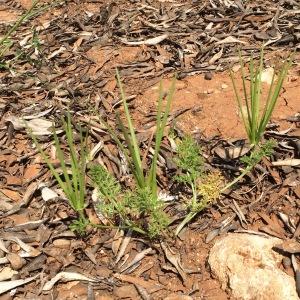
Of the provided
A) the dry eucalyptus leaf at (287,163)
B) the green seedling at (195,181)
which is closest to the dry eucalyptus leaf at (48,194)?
the green seedling at (195,181)

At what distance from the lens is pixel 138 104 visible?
3.35 metres

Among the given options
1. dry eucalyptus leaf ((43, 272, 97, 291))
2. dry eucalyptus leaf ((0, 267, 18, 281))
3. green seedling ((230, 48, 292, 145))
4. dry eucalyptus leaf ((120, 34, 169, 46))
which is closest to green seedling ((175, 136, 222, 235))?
green seedling ((230, 48, 292, 145))

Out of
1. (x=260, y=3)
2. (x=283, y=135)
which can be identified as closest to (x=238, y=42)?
(x=260, y=3)

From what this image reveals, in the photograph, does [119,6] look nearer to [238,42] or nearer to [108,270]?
[238,42]

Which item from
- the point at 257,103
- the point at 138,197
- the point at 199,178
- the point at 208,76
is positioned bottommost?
the point at 208,76

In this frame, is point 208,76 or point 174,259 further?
point 208,76

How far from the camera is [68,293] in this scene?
7.74 feet

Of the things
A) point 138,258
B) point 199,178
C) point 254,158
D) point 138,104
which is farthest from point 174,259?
point 138,104

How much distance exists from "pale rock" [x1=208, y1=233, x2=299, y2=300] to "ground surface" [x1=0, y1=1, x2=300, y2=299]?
0.25 ft

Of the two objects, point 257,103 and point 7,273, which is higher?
point 257,103

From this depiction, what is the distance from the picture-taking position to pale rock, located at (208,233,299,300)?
2172mm

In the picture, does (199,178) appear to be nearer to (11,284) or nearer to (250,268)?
(250,268)

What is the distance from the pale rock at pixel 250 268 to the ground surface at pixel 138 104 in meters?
0.08

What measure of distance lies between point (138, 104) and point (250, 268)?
1471 millimetres
